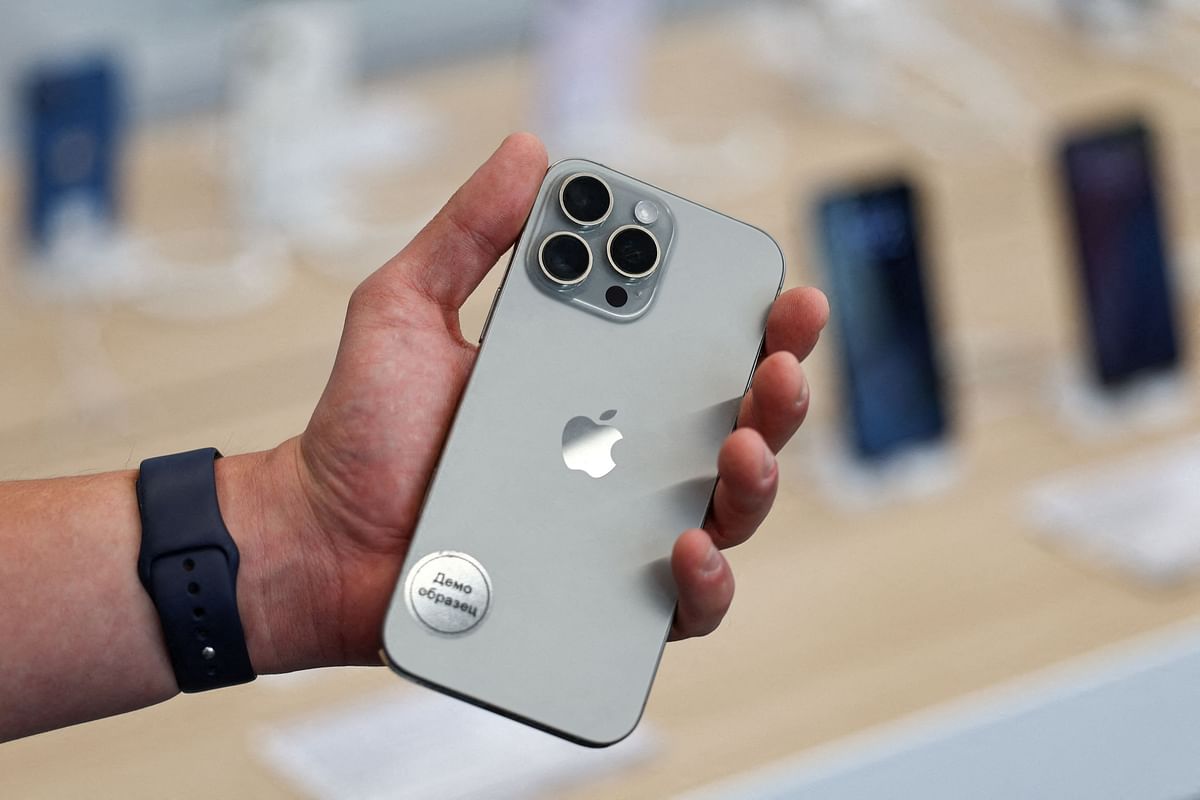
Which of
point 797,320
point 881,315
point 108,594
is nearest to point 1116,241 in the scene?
point 881,315

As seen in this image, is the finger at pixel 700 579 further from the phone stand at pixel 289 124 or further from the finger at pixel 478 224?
the phone stand at pixel 289 124

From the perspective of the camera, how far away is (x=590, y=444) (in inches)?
28.0

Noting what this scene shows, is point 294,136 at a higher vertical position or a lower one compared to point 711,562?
higher

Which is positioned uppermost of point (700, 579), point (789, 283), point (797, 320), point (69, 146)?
point (69, 146)

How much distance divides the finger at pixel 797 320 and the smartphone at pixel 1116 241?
2.17 ft

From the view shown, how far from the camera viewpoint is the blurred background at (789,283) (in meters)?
1.00

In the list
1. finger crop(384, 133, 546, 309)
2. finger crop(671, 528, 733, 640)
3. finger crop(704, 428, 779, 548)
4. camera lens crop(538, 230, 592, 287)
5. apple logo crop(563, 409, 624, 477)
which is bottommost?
finger crop(671, 528, 733, 640)

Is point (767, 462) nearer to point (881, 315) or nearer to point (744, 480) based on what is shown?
point (744, 480)

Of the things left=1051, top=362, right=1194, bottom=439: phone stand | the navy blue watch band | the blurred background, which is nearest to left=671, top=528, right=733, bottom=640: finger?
the navy blue watch band

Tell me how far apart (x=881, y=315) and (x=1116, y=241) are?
24 cm

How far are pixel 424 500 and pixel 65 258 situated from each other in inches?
35.4

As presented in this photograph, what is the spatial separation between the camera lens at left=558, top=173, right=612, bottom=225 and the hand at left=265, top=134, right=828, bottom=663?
2 centimetres

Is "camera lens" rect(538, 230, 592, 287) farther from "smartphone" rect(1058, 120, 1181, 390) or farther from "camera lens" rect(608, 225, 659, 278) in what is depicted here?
"smartphone" rect(1058, 120, 1181, 390)

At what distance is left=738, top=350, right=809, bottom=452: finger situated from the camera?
0.68m
